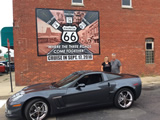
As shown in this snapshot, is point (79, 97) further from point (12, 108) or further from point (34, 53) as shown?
point (34, 53)

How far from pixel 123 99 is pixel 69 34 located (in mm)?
6392

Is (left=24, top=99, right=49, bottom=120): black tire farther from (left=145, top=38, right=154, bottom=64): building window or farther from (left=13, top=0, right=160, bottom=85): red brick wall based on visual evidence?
(left=145, top=38, right=154, bottom=64): building window

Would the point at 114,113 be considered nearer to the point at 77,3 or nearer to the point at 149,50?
the point at 77,3

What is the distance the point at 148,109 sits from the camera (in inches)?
172

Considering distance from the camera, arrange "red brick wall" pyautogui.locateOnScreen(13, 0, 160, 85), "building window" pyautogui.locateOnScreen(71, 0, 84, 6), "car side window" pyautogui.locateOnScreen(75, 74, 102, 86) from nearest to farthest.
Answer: "car side window" pyautogui.locateOnScreen(75, 74, 102, 86), "red brick wall" pyautogui.locateOnScreen(13, 0, 160, 85), "building window" pyautogui.locateOnScreen(71, 0, 84, 6)

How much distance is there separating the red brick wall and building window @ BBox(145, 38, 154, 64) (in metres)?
0.32

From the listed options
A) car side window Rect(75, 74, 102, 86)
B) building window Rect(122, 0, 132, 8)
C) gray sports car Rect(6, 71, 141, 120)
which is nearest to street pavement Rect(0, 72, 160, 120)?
gray sports car Rect(6, 71, 141, 120)

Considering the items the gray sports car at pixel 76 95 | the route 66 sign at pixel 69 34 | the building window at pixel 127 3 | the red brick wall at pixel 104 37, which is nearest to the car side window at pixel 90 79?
Result: the gray sports car at pixel 76 95

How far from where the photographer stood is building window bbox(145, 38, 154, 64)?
11.5 m

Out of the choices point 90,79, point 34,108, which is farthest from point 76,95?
point 34,108

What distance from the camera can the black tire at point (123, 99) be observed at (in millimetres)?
4328

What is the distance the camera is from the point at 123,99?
4391mm

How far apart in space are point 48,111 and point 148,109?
9.92ft

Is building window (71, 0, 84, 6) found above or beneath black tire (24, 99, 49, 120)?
above
